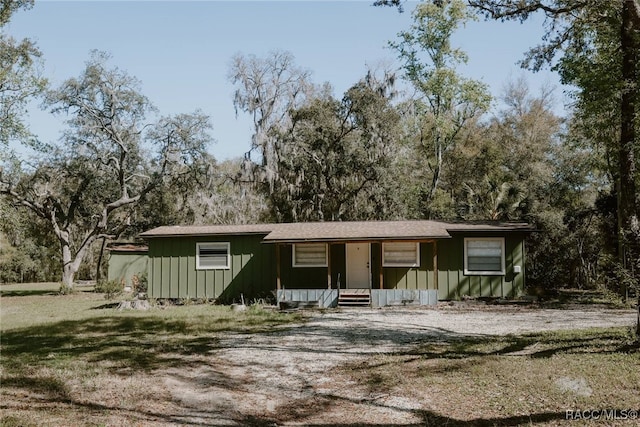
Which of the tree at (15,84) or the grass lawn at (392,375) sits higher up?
the tree at (15,84)

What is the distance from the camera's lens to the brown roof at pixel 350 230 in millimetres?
17016

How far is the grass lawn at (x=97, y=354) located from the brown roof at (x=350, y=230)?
3.09 metres

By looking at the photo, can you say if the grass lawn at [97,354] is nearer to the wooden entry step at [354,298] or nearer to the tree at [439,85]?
the wooden entry step at [354,298]

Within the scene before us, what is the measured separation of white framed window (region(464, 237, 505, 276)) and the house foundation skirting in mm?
2123

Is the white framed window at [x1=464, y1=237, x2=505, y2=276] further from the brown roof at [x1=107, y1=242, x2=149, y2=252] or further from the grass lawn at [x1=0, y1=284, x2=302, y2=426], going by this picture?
the brown roof at [x1=107, y1=242, x2=149, y2=252]

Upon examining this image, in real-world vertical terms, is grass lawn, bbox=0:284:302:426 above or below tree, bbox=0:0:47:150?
below

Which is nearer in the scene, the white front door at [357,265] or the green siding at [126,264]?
the white front door at [357,265]

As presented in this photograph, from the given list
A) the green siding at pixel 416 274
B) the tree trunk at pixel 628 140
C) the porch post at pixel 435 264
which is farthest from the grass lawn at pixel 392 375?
the green siding at pixel 416 274

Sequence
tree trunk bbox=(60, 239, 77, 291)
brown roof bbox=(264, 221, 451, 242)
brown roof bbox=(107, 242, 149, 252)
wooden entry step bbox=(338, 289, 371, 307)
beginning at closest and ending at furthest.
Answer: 1. wooden entry step bbox=(338, 289, 371, 307)
2. brown roof bbox=(264, 221, 451, 242)
3. tree trunk bbox=(60, 239, 77, 291)
4. brown roof bbox=(107, 242, 149, 252)

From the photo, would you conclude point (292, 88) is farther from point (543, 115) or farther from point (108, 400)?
point (108, 400)

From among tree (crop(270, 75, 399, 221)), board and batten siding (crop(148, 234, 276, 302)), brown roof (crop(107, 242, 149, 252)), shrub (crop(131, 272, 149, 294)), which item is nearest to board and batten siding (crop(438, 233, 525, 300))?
board and batten siding (crop(148, 234, 276, 302))

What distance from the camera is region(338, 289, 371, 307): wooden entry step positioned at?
54.8 ft

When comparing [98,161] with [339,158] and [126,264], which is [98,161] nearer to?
[126,264]

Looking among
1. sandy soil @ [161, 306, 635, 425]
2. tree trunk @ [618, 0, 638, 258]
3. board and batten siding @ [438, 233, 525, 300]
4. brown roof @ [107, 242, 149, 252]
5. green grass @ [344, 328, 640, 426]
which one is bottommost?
sandy soil @ [161, 306, 635, 425]
